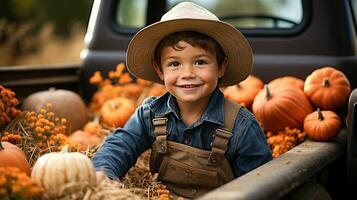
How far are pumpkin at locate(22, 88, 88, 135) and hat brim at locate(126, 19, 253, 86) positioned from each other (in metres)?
1.13

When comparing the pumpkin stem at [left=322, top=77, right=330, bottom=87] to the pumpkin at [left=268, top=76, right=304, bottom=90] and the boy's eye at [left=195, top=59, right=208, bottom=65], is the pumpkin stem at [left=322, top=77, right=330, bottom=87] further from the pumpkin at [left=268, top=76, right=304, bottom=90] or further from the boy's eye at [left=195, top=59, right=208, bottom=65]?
the boy's eye at [left=195, top=59, right=208, bottom=65]

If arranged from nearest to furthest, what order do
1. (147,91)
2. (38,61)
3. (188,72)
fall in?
(188,72) → (147,91) → (38,61)

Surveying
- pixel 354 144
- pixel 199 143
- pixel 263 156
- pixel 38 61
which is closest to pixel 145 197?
pixel 199 143

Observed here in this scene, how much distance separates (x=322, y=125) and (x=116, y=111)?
149 centimetres

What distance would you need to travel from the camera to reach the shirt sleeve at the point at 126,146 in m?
3.03

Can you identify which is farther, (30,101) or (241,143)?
(30,101)

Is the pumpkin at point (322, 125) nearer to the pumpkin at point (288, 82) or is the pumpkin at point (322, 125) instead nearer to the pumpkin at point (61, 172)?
the pumpkin at point (288, 82)

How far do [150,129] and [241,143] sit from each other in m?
0.43

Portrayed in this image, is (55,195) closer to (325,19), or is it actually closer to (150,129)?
(150,129)

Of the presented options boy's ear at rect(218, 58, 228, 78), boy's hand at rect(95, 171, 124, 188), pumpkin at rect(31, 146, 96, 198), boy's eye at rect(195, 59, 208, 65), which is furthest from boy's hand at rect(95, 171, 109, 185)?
boy's ear at rect(218, 58, 228, 78)

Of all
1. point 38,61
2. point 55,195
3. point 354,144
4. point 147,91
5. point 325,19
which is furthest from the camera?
point 38,61

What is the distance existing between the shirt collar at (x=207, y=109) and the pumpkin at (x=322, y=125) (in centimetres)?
60

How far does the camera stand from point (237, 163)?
3.13 meters

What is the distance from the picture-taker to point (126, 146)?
10.4 feet
